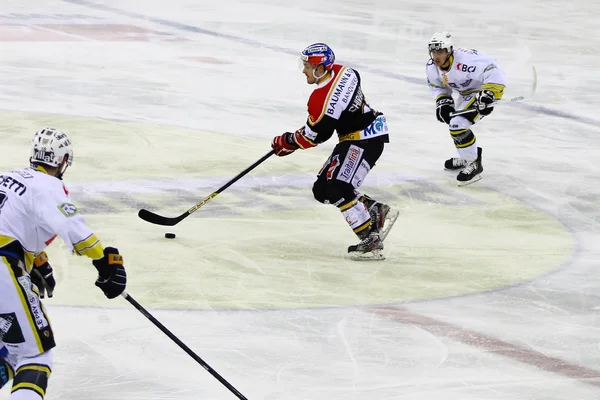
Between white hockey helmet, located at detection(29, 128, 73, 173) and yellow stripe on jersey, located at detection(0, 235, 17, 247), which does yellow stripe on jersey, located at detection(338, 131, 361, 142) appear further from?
yellow stripe on jersey, located at detection(0, 235, 17, 247)

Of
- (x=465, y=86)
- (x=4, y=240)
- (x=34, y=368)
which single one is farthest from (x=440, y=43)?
(x=34, y=368)

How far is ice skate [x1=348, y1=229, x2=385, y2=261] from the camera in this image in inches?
263

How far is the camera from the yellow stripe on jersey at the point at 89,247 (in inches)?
153

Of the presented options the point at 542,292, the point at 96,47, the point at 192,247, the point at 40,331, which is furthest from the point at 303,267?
the point at 96,47

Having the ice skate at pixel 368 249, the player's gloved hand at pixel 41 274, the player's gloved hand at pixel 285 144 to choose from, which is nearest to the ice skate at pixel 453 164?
the ice skate at pixel 368 249

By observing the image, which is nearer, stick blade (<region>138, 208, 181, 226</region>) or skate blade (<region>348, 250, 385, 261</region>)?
skate blade (<region>348, 250, 385, 261</region>)

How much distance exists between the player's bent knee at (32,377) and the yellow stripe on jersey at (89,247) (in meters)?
0.39

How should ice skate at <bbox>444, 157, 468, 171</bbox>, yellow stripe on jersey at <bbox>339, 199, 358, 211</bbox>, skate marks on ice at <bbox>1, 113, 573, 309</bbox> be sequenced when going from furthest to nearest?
1. ice skate at <bbox>444, 157, 468, 171</bbox>
2. yellow stripe on jersey at <bbox>339, 199, 358, 211</bbox>
3. skate marks on ice at <bbox>1, 113, 573, 309</bbox>

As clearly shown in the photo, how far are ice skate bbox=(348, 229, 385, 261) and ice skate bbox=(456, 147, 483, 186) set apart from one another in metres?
2.15

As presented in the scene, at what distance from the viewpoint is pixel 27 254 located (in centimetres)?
400

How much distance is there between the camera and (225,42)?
50.1 feet

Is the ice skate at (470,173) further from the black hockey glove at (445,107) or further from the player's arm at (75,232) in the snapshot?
the player's arm at (75,232)

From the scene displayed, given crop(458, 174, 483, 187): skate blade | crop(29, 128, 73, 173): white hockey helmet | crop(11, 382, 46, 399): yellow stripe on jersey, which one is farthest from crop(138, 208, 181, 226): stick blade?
crop(11, 382, 46, 399): yellow stripe on jersey

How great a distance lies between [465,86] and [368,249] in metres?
2.57
